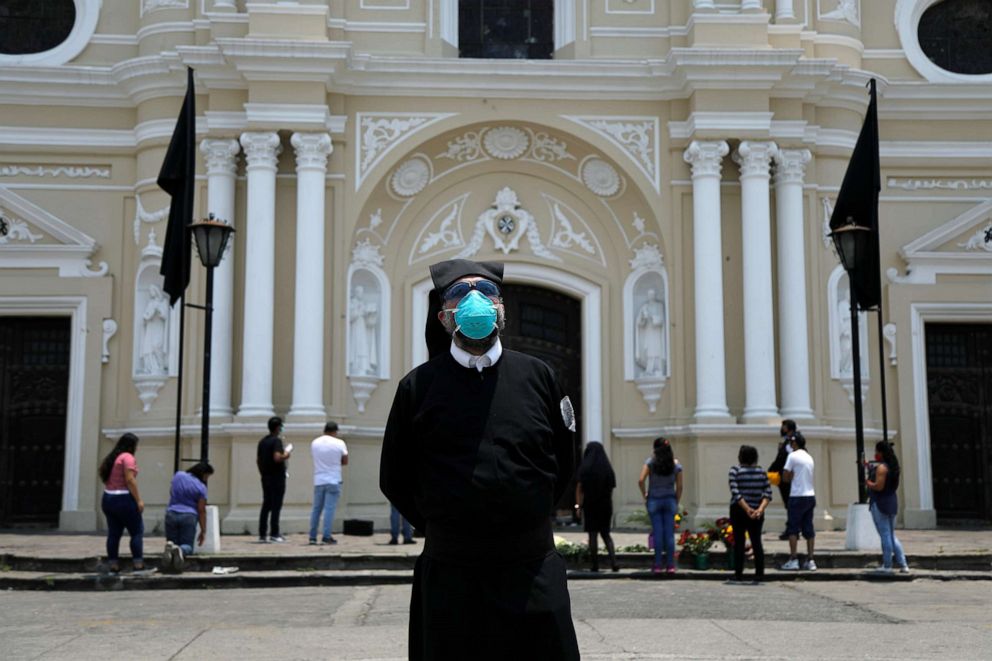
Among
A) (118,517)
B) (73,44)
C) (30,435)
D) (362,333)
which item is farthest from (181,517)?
(73,44)

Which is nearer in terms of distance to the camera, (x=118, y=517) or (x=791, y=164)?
(x=118, y=517)

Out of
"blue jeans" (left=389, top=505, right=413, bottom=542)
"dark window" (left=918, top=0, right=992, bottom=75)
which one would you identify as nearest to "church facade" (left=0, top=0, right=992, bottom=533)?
"dark window" (left=918, top=0, right=992, bottom=75)

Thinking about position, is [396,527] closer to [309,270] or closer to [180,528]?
[180,528]

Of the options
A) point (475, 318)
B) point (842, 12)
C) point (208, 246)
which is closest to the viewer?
point (475, 318)

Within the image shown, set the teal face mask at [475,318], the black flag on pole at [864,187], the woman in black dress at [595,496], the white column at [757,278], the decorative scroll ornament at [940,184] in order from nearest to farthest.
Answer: the teal face mask at [475,318] → the woman in black dress at [595,496] → the black flag on pole at [864,187] → the white column at [757,278] → the decorative scroll ornament at [940,184]

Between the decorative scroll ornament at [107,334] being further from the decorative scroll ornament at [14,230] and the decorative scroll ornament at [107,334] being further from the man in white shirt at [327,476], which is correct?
the man in white shirt at [327,476]

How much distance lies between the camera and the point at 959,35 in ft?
73.2

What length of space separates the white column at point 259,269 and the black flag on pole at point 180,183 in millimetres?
1953

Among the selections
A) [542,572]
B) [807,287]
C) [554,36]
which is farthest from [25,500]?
[542,572]

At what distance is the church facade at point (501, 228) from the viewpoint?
1959cm

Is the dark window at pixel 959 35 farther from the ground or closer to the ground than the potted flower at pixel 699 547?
farther from the ground

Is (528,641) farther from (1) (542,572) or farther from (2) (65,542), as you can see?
(2) (65,542)

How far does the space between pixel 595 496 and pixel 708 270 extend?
22.0ft

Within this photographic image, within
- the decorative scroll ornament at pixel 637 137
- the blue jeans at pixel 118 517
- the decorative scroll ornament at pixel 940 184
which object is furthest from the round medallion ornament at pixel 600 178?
the blue jeans at pixel 118 517
